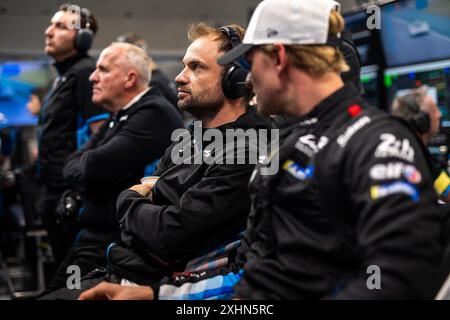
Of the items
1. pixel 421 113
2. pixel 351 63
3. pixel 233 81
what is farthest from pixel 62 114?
pixel 351 63

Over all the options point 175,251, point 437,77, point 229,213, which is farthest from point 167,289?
point 437,77

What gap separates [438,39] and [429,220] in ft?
8.50

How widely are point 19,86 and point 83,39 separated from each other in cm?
438

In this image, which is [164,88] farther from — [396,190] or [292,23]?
[396,190]

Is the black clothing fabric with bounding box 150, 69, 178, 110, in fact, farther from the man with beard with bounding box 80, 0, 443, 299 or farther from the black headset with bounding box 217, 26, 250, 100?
the man with beard with bounding box 80, 0, 443, 299

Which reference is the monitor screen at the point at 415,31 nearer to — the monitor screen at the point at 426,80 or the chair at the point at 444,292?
the monitor screen at the point at 426,80

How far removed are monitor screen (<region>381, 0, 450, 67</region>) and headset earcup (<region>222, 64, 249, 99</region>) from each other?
1.79m

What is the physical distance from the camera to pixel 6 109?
735 centimetres

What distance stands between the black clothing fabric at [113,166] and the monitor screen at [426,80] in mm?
1479

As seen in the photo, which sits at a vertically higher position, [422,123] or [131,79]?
[131,79]

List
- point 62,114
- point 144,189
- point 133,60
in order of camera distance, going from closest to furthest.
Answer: point 144,189 → point 133,60 → point 62,114

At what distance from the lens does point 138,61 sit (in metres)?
2.91

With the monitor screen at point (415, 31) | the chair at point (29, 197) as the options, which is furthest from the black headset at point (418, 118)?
the chair at point (29, 197)

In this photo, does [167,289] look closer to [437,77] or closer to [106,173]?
[106,173]
